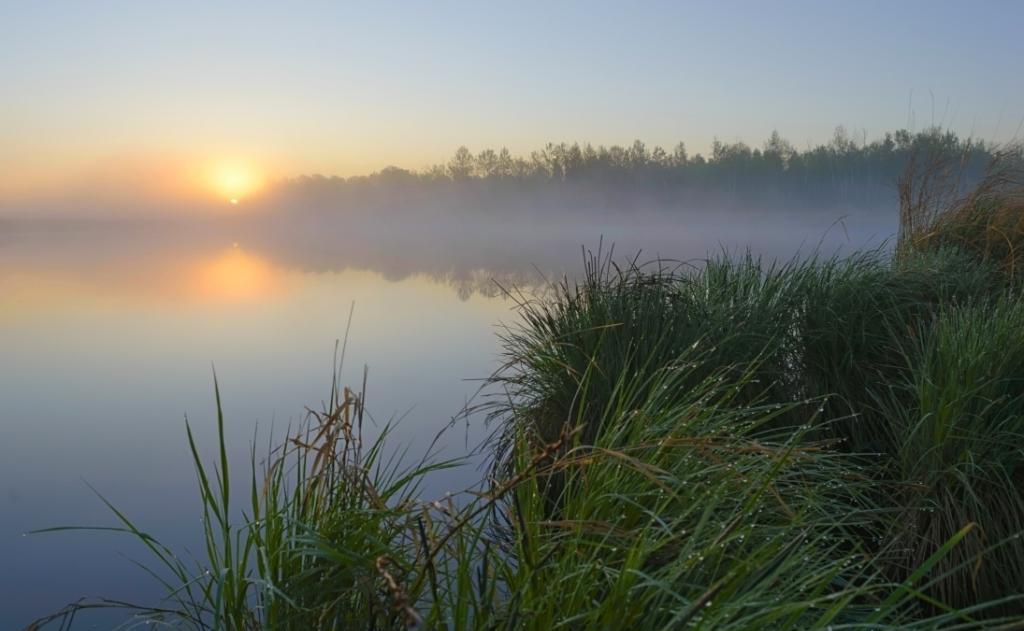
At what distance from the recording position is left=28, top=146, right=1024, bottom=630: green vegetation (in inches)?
50.9

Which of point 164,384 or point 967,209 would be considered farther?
point 164,384

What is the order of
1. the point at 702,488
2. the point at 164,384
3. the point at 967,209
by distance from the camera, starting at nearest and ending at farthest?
the point at 702,488
the point at 967,209
the point at 164,384

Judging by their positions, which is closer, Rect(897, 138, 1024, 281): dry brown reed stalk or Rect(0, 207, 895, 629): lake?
Rect(0, 207, 895, 629): lake

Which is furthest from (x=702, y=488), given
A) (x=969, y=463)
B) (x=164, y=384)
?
(x=164, y=384)

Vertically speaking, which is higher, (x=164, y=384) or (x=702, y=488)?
(x=702, y=488)

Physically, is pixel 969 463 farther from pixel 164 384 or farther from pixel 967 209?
pixel 164 384

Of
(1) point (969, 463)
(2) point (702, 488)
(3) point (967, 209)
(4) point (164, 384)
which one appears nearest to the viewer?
(2) point (702, 488)

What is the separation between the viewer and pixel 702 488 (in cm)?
173

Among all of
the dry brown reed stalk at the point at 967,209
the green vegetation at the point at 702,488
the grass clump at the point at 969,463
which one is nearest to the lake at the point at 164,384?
the green vegetation at the point at 702,488

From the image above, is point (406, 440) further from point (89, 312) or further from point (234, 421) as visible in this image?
point (89, 312)

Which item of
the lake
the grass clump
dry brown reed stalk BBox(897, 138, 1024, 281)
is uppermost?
dry brown reed stalk BBox(897, 138, 1024, 281)

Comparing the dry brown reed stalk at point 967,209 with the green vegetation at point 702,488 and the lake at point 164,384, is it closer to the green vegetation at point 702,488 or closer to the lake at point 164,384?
the green vegetation at point 702,488

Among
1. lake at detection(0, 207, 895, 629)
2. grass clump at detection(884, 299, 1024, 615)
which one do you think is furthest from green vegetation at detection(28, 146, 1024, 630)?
lake at detection(0, 207, 895, 629)

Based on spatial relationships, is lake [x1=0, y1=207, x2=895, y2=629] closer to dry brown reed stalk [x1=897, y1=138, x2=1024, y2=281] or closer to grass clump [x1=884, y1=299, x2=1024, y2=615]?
dry brown reed stalk [x1=897, y1=138, x2=1024, y2=281]
